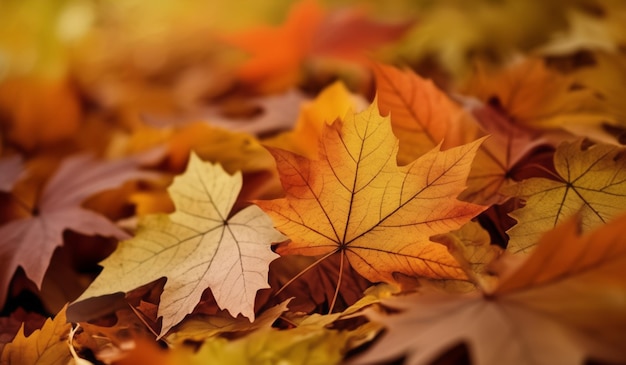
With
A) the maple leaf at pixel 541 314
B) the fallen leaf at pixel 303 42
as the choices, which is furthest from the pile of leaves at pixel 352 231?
the fallen leaf at pixel 303 42

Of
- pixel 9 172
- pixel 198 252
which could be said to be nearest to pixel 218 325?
pixel 198 252

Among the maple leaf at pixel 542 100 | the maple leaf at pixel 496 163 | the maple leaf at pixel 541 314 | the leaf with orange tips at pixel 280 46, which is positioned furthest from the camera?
the leaf with orange tips at pixel 280 46

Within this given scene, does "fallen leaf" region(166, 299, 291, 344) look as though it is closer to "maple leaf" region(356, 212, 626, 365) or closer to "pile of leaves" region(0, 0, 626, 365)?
"pile of leaves" region(0, 0, 626, 365)

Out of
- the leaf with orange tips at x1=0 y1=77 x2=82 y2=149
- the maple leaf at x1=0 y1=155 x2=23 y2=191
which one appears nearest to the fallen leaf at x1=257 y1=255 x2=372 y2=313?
the maple leaf at x1=0 y1=155 x2=23 y2=191

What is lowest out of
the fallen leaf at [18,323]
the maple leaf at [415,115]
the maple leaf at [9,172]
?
the fallen leaf at [18,323]

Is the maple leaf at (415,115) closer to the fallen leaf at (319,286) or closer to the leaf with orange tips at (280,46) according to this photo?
the fallen leaf at (319,286)

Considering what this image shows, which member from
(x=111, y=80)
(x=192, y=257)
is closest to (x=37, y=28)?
(x=111, y=80)

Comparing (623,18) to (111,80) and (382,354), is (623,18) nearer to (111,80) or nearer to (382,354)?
(382,354)
